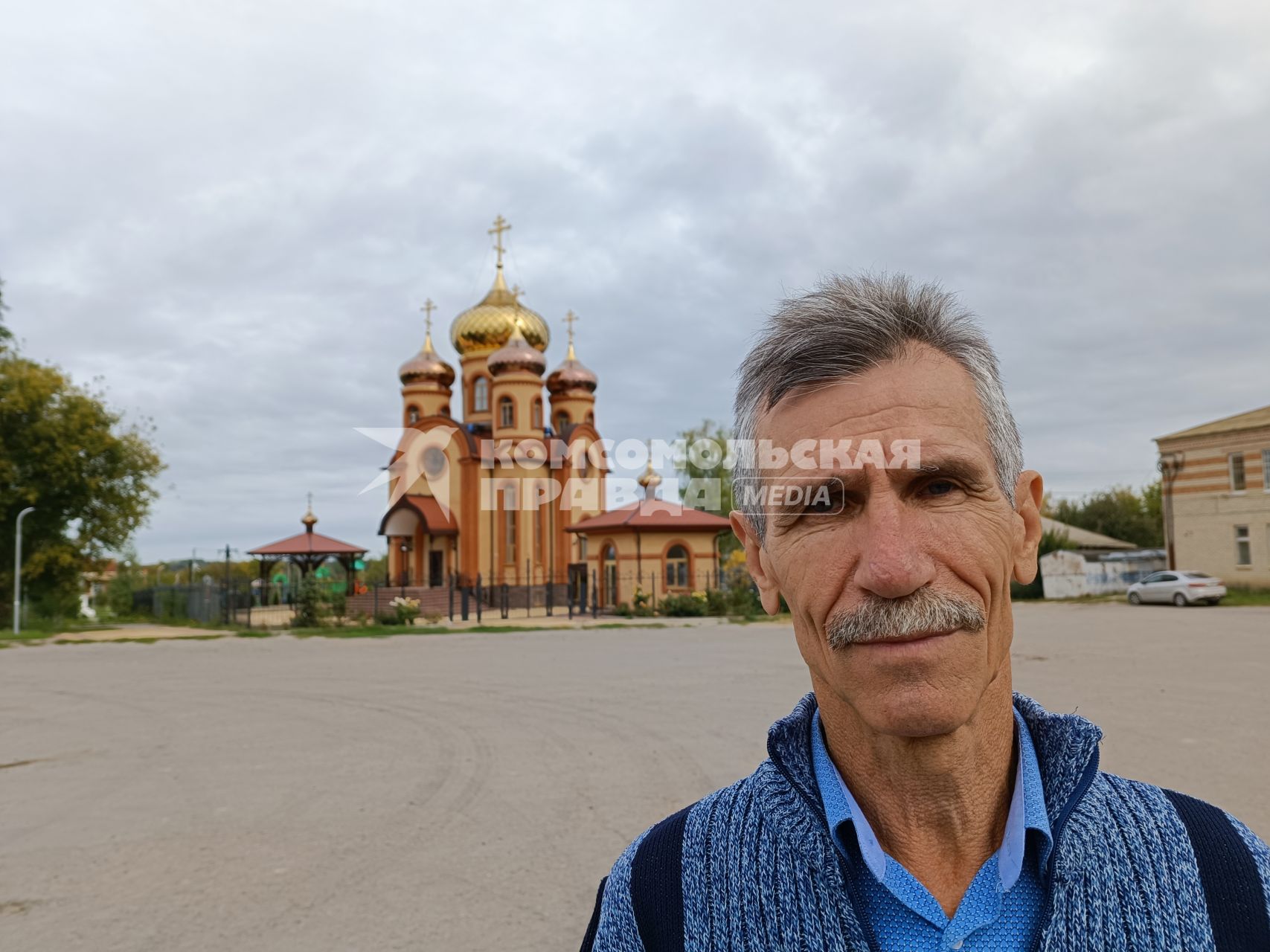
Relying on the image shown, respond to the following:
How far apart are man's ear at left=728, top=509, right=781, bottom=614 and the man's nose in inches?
7.8

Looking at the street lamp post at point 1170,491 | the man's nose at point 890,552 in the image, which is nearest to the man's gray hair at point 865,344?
the man's nose at point 890,552

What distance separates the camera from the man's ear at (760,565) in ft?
4.68

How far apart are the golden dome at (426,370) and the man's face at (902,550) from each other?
4028 cm

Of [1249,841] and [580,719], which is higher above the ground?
[1249,841]

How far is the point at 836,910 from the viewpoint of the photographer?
46.1 inches

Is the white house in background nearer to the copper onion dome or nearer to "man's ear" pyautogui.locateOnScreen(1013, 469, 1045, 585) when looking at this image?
the copper onion dome

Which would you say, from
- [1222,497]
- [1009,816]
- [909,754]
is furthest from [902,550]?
[1222,497]

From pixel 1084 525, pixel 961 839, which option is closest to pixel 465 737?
pixel 961 839

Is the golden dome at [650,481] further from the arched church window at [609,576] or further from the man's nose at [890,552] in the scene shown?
the man's nose at [890,552]

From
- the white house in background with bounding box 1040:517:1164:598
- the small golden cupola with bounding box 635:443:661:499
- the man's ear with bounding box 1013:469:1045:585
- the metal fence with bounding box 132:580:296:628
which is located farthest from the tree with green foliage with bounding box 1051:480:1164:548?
the man's ear with bounding box 1013:469:1045:585

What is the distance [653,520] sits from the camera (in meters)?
32.4

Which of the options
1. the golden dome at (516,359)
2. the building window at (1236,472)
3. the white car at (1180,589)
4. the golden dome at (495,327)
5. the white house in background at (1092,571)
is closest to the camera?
the white car at (1180,589)

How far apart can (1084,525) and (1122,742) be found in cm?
5529

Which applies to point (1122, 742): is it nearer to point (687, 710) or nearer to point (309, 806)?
point (687, 710)
